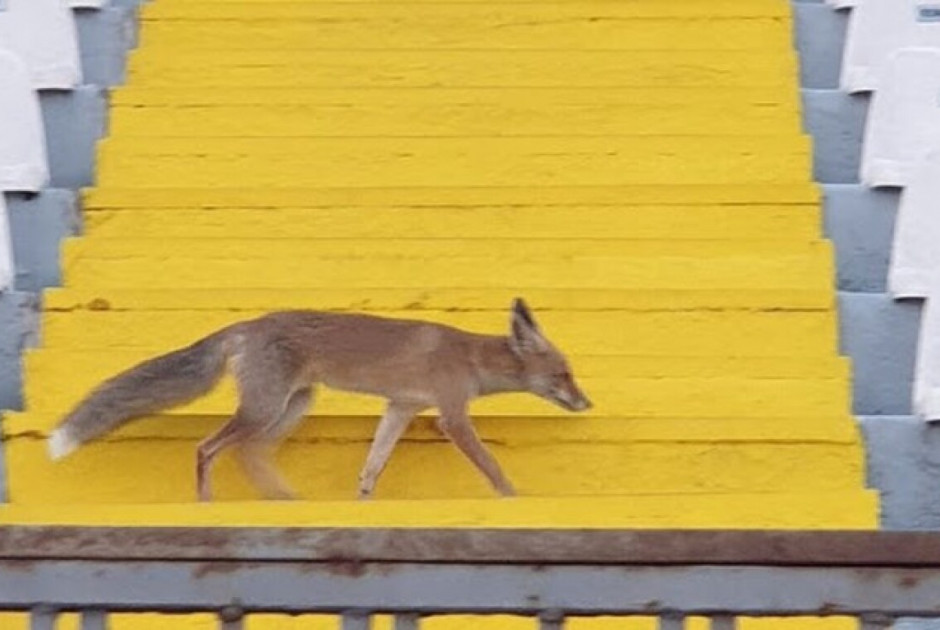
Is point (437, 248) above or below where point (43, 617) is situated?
below

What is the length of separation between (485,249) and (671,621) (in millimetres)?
3432

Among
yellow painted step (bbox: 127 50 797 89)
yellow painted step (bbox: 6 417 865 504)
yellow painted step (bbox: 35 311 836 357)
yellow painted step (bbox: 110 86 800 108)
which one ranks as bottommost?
yellow painted step (bbox: 6 417 865 504)

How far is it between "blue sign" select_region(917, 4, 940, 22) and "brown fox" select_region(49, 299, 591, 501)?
194 centimetres

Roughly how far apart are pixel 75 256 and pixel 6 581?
3.34m

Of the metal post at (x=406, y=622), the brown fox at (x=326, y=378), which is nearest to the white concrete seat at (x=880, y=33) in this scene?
the brown fox at (x=326, y=378)

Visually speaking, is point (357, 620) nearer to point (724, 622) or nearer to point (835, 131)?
point (724, 622)

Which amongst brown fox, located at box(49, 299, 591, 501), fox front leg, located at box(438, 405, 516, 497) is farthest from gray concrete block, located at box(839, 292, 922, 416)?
fox front leg, located at box(438, 405, 516, 497)

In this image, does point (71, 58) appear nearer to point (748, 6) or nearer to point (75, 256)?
point (75, 256)

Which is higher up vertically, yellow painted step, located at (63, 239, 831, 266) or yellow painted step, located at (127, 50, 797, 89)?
yellow painted step, located at (127, 50, 797, 89)

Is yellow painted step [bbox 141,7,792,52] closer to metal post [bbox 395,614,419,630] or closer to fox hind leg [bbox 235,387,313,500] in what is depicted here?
fox hind leg [bbox 235,387,313,500]

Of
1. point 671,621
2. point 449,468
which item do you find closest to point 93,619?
point 671,621

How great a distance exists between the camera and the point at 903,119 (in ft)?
24.4

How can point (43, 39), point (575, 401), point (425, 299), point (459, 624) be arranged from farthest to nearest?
point (43, 39) → point (425, 299) → point (575, 401) → point (459, 624)

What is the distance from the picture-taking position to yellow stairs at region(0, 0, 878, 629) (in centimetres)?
648
